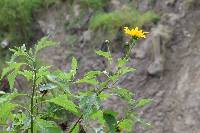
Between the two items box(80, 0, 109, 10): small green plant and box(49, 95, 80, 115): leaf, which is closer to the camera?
box(49, 95, 80, 115): leaf

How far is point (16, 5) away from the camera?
5289mm

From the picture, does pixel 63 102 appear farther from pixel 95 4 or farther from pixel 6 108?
pixel 95 4

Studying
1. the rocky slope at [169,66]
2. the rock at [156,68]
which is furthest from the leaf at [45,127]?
the rock at [156,68]

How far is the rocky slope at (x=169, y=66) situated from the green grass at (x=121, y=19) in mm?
119

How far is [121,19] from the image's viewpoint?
15.8 feet

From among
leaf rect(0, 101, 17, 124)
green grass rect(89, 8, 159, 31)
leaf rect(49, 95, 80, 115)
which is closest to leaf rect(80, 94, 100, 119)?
leaf rect(49, 95, 80, 115)

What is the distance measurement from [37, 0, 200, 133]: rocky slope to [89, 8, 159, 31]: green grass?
12 cm

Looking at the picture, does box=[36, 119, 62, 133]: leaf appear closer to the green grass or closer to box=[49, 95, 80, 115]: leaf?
box=[49, 95, 80, 115]: leaf

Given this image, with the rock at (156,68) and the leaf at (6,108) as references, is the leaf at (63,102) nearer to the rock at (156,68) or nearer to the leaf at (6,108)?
the leaf at (6,108)

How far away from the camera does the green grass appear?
471 cm

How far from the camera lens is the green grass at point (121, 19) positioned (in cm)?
471

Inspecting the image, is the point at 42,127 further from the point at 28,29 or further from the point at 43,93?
the point at 28,29

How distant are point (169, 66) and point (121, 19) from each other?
82 centimetres

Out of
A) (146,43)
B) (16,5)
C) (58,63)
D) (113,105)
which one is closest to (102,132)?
(113,105)
